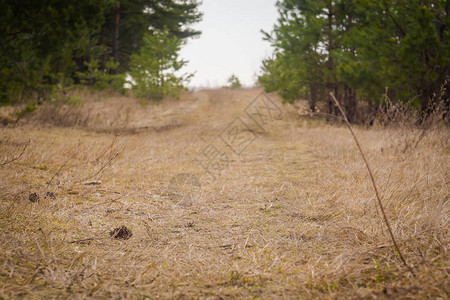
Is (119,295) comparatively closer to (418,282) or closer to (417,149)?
(418,282)

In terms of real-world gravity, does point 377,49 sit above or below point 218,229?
above

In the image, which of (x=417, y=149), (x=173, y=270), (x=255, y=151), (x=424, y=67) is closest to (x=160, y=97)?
(x=255, y=151)

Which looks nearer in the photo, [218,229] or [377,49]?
[218,229]

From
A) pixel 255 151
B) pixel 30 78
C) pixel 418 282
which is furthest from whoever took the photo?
pixel 30 78

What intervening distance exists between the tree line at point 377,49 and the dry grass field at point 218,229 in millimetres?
2579

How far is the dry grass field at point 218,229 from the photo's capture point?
1.25 m

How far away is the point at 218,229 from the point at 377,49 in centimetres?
651

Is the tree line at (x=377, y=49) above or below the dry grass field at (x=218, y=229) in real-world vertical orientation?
above

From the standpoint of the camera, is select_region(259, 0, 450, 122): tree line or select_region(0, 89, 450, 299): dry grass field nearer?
select_region(0, 89, 450, 299): dry grass field

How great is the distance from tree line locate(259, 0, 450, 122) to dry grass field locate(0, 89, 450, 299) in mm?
2579

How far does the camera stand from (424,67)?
588 centimetres

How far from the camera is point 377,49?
6.45m

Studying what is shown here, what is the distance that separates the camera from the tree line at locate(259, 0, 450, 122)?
224 inches

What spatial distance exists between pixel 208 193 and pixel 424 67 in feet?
19.3
